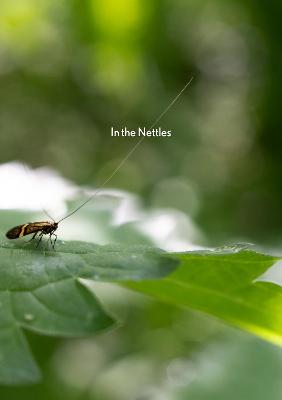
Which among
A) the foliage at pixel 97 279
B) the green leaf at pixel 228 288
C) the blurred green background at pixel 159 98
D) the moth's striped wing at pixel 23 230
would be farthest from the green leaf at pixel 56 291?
the blurred green background at pixel 159 98

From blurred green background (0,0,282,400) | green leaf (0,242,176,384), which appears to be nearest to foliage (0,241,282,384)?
green leaf (0,242,176,384)

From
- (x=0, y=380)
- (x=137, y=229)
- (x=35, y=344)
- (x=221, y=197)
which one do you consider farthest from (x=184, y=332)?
(x=0, y=380)

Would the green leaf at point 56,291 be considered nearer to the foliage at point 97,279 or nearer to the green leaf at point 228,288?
the foliage at point 97,279

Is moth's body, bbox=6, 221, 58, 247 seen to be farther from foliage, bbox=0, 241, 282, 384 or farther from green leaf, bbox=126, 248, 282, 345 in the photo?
green leaf, bbox=126, 248, 282, 345

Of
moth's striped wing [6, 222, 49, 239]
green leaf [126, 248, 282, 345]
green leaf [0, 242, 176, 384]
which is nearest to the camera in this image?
green leaf [0, 242, 176, 384]

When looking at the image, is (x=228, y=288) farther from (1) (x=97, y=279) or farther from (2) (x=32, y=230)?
(2) (x=32, y=230)

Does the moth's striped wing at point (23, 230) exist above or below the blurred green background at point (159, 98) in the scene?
below

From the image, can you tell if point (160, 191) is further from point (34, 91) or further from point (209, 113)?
point (34, 91)
